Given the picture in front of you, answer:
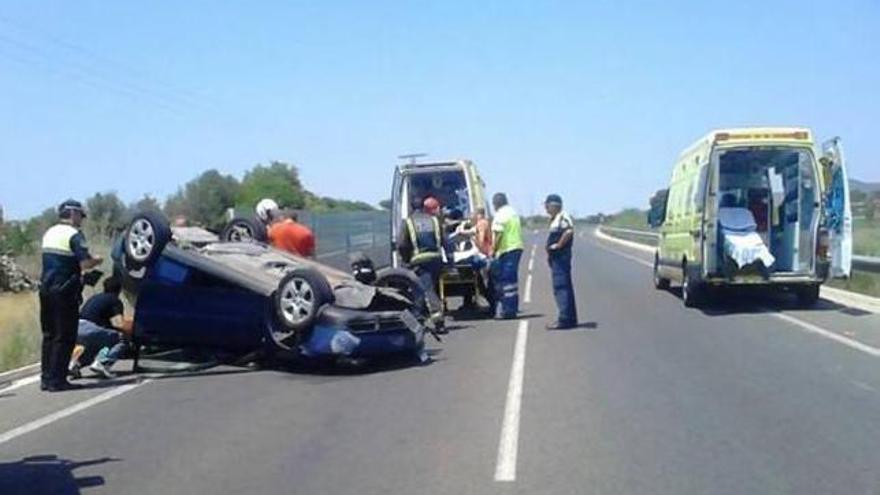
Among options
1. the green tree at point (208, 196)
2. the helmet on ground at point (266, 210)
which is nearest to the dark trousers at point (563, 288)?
the helmet on ground at point (266, 210)

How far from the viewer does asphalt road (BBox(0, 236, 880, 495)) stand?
23.8ft

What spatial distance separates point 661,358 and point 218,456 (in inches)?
228

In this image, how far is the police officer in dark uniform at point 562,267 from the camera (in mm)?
15562

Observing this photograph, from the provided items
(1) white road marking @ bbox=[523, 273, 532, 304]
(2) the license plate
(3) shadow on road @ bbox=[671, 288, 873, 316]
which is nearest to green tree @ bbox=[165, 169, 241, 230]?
(1) white road marking @ bbox=[523, 273, 532, 304]

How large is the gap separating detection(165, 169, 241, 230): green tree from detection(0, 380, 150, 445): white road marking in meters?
37.6

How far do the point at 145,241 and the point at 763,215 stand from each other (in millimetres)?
10817

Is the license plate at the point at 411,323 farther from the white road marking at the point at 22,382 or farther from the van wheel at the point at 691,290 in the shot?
the van wheel at the point at 691,290

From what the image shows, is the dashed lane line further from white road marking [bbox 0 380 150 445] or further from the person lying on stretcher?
white road marking [bbox 0 380 150 445]

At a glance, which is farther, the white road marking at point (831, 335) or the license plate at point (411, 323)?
the white road marking at point (831, 335)

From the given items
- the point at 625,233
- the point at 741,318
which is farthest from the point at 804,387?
the point at 625,233

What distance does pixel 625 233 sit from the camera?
6084 centimetres

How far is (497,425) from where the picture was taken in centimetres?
891

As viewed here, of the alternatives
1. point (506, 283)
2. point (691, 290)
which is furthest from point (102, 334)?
point (691, 290)

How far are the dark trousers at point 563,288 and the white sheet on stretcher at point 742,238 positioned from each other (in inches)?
134
